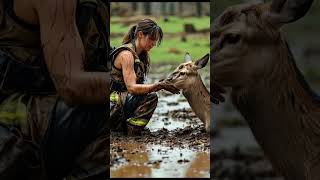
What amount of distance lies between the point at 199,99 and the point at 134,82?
28 cm

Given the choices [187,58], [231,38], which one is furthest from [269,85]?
[187,58]

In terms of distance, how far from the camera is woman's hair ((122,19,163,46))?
85.4 inches

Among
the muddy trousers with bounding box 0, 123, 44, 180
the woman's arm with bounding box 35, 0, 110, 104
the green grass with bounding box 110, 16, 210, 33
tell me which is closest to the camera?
the woman's arm with bounding box 35, 0, 110, 104

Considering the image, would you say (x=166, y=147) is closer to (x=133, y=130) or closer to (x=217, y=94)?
(x=133, y=130)

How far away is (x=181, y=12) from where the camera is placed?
2277 mm

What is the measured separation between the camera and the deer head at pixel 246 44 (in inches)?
82.6

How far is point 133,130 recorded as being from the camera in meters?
2.20

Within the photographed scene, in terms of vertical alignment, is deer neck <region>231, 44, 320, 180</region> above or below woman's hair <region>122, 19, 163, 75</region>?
below

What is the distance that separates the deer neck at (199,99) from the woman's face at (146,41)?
0.75 ft

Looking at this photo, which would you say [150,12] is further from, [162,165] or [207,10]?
[162,165]

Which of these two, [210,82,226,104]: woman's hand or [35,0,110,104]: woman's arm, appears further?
[210,82,226,104]: woman's hand

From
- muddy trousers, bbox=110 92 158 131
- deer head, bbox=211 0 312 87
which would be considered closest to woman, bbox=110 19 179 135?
muddy trousers, bbox=110 92 158 131

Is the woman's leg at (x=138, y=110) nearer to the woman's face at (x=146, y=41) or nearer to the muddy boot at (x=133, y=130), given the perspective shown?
the muddy boot at (x=133, y=130)

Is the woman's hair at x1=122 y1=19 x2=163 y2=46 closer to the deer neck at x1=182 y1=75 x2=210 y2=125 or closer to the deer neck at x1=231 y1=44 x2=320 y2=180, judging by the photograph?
the deer neck at x1=182 y1=75 x2=210 y2=125
